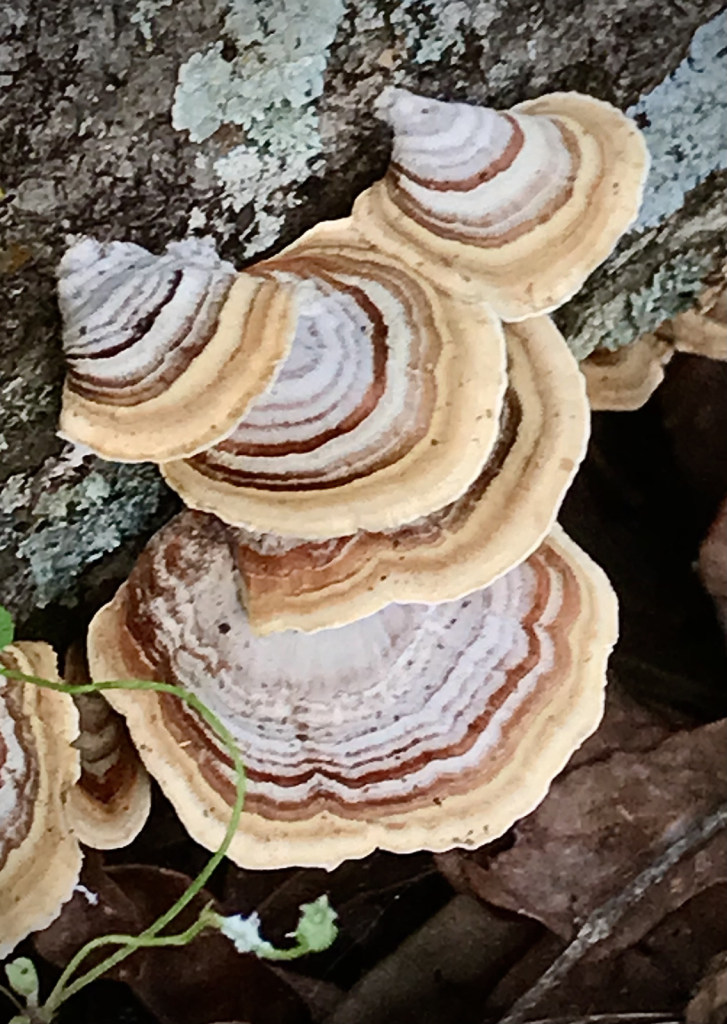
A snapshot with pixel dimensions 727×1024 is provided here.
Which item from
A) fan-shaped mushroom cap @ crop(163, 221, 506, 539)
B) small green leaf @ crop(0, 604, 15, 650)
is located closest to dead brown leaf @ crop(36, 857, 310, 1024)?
small green leaf @ crop(0, 604, 15, 650)

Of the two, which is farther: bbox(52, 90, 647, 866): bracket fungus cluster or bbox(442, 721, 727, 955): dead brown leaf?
bbox(442, 721, 727, 955): dead brown leaf

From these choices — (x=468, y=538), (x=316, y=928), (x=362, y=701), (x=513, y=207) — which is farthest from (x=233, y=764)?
(x=513, y=207)

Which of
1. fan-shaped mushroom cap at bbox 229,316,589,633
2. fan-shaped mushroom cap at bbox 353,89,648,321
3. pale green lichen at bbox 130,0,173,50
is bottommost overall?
fan-shaped mushroom cap at bbox 229,316,589,633

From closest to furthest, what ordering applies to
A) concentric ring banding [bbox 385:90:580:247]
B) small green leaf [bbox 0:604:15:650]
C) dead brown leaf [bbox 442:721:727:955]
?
concentric ring banding [bbox 385:90:580:247], small green leaf [bbox 0:604:15:650], dead brown leaf [bbox 442:721:727:955]

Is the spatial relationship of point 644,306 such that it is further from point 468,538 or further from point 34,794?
point 34,794

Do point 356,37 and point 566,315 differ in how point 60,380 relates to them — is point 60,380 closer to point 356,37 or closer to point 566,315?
point 356,37

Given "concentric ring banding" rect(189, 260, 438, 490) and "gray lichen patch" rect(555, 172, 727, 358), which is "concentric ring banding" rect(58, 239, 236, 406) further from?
"gray lichen patch" rect(555, 172, 727, 358)
